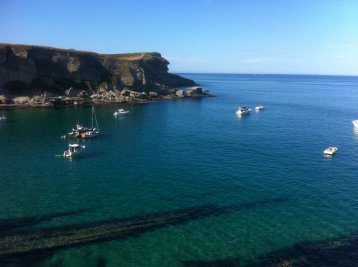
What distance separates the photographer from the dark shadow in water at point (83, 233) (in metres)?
30.0

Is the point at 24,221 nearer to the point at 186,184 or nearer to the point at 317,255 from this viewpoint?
the point at 186,184

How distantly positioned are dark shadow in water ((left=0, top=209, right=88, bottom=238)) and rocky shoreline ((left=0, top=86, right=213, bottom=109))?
84151mm

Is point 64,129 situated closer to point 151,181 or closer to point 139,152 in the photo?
point 139,152

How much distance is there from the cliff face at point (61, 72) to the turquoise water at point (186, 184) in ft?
122

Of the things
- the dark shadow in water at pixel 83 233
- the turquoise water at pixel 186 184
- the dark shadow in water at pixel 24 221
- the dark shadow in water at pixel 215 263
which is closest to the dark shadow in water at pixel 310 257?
the dark shadow in water at pixel 215 263

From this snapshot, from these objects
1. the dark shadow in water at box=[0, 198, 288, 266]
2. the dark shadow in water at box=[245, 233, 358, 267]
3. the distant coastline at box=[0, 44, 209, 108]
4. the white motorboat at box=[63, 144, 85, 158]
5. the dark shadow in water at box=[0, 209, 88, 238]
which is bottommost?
the dark shadow in water at box=[245, 233, 358, 267]

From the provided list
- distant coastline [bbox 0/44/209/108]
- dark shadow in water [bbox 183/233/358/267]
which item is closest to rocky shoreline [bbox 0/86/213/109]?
distant coastline [bbox 0/44/209/108]

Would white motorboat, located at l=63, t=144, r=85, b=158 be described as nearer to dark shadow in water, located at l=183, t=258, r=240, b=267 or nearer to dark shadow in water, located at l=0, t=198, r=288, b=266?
dark shadow in water, located at l=0, t=198, r=288, b=266

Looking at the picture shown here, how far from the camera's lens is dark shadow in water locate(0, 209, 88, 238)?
34228mm

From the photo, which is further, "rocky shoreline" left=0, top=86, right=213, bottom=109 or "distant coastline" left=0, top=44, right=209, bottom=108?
"distant coastline" left=0, top=44, right=209, bottom=108

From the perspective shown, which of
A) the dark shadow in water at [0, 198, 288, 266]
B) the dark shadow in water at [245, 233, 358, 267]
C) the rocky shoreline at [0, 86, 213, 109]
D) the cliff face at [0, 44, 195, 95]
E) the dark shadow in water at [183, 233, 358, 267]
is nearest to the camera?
the dark shadow in water at [183, 233, 358, 267]

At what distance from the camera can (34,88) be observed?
123 m

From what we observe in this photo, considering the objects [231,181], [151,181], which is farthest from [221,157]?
[151,181]

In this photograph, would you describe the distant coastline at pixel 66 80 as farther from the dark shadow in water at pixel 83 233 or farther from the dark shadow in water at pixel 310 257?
the dark shadow in water at pixel 310 257
